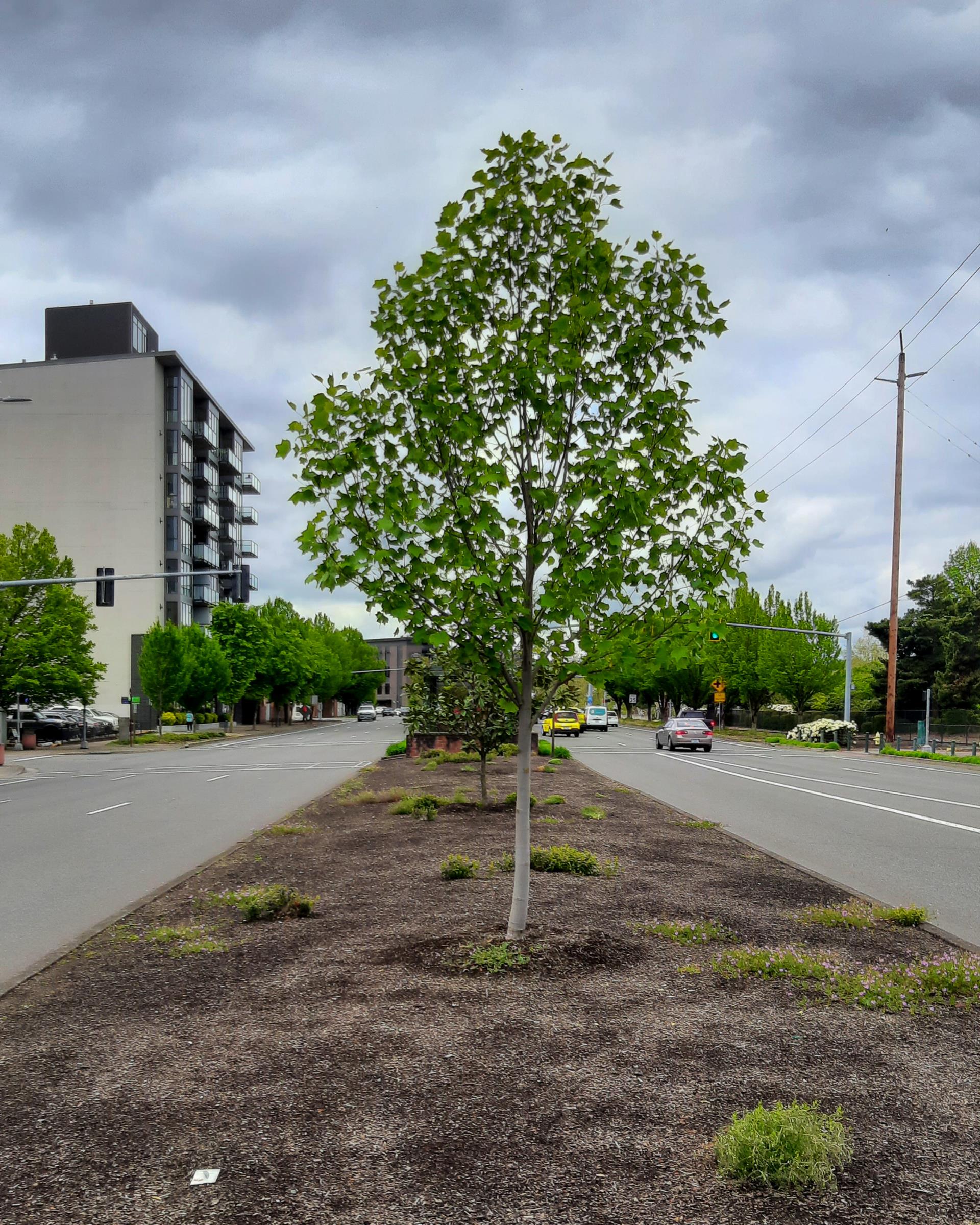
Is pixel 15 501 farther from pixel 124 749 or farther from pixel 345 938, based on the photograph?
pixel 345 938

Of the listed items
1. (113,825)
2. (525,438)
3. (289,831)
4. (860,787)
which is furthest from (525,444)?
(860,787)

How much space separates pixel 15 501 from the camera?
6969 cm

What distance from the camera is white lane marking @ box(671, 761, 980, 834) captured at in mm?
15516

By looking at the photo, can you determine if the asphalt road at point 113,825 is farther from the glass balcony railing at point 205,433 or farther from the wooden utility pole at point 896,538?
the glass balcony railing at point 205,433

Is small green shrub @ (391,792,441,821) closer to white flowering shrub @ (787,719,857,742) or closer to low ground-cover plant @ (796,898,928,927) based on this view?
low ground-cover plant @ (796,898,928,927)

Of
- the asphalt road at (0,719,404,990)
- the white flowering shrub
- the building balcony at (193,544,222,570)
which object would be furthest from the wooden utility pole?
the building balcony at (193,544,222,570)

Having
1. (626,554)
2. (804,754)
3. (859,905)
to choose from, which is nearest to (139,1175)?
(626,554)

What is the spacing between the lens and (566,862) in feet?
32.0

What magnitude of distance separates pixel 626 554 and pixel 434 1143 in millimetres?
3800

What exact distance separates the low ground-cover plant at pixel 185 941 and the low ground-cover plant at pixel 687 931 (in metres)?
2.92

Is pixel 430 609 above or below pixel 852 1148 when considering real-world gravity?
above

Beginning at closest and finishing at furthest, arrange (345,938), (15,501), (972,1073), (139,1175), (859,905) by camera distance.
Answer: (139,1175) < (972,1073) < (345,938) < (859,905) < (15,501)

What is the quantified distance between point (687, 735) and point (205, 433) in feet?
159

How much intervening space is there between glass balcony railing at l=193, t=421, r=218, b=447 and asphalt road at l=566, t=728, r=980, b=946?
4961 cm
